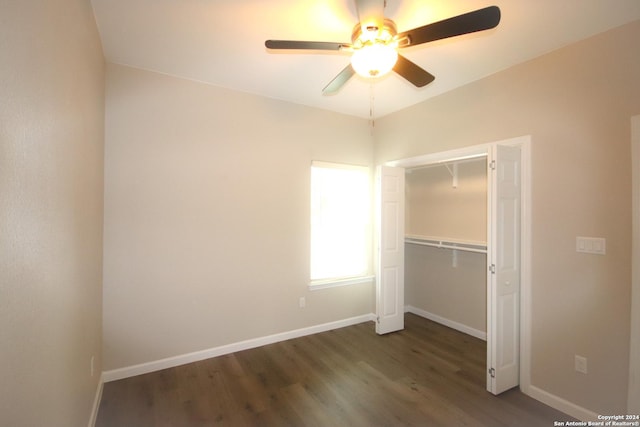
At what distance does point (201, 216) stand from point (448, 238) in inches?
124

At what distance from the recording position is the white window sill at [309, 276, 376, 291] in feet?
11.8

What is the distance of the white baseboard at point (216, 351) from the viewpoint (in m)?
2.54

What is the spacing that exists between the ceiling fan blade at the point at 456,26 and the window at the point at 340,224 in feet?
6.98

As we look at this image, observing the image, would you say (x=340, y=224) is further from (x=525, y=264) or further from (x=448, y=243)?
(x=525, y=264)

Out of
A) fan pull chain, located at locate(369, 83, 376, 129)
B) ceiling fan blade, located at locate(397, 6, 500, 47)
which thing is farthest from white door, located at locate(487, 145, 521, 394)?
fan pull chain, located at locate(369, 83, 376, 129)

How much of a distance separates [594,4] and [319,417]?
3.45 metres

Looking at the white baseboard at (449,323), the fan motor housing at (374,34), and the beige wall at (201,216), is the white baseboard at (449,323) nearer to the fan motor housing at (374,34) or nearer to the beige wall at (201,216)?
the beige wall at (201,216)

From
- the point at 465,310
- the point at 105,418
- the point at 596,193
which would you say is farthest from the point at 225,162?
the point at 465,310

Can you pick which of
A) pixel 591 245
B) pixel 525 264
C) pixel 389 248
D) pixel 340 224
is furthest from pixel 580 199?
pixel 340 224

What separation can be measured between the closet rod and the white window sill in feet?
2.68

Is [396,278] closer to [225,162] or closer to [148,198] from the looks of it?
[225,162]

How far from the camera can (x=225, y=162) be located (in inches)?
119

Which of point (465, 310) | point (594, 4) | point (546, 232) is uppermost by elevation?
point (594, 4)

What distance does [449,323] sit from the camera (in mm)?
3807
